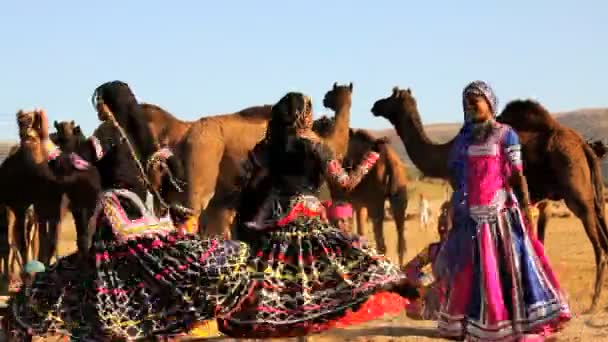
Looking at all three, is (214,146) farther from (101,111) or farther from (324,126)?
(101,111)

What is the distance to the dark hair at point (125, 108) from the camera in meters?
8.03

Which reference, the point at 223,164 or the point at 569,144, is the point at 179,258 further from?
the point at 223,164

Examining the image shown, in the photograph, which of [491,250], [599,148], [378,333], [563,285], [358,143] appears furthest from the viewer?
[358,143]

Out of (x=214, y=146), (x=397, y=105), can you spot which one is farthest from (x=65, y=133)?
(x=397, y=105)

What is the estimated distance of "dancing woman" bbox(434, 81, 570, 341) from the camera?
812 cm

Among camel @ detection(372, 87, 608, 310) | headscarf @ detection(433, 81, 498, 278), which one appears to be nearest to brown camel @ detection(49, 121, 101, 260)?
camel @ detection(372, 87, 608, 310)

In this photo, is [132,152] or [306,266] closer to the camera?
[132,152]

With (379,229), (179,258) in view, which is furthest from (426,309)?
(379,229)

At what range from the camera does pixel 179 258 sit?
7691mm

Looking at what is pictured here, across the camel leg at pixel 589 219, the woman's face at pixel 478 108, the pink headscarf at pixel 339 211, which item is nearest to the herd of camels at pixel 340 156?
the camel leg at pixel 589 219

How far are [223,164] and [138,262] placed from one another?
10589 mm

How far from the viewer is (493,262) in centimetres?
821

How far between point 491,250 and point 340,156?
6.45 metres

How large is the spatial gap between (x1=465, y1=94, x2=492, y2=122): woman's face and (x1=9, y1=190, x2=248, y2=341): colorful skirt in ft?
6.53
